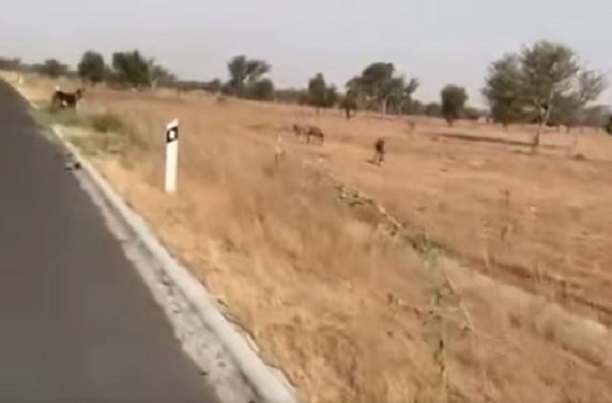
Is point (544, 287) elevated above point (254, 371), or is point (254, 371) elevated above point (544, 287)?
point (254, 371)

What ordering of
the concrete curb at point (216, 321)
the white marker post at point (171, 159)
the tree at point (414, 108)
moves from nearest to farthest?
the concrete curb at point (216, 321) → the white marker post at point (171, 159) → the tree at point (414, 108)

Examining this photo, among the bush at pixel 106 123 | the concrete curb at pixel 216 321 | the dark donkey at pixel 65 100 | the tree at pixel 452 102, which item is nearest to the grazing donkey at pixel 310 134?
the dark donkey at pixel 65 100

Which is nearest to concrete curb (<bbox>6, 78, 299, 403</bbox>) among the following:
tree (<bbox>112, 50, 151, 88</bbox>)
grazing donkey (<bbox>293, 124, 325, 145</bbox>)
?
grazing donkey (<bbox>293, 124, 325, 145</bbox>)

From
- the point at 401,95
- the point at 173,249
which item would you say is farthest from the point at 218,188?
the point at 401,95

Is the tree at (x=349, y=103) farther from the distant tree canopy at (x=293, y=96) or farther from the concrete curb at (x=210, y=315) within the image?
the concrete curb at (x=210, y=315)

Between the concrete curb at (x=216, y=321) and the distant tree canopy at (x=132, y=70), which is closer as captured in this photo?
the concrete curb at (x=216, y=321)

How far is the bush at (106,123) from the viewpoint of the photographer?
35.3 metres

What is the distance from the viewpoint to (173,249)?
10.9 m

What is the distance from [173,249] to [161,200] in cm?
437

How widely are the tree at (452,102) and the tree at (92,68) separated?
51.8m

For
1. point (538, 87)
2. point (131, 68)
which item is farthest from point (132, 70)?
point (538, 87)

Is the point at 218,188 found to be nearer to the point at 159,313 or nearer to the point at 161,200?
the point at 161,200

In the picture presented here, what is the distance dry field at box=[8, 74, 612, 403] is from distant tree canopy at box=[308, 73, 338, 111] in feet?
345

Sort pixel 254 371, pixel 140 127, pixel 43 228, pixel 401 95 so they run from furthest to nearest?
pixel 401 95, pixel 140 127, pixel 43 228, pixel 254 371
